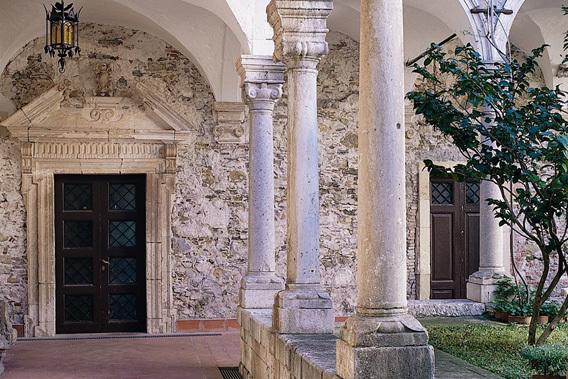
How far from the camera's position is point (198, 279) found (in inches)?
404

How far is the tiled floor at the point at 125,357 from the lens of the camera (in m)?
7.54

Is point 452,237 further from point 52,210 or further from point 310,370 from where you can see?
point 310,370

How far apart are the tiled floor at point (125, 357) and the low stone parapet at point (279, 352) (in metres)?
0.59

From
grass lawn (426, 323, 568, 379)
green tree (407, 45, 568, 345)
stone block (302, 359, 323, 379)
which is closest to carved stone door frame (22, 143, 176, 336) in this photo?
grass lawn (426, 323, 568, 379)

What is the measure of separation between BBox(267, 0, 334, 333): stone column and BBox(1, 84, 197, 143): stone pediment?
14.1 feet

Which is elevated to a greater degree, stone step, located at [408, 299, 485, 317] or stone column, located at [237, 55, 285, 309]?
stone column, located at [237, 55, 285, 309]

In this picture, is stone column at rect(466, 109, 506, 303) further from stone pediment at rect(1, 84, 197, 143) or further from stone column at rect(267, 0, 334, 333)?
stone pediment at rect(1, 84, 197, 143)

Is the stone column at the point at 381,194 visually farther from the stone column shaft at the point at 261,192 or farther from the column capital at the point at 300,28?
the stone column shaft at the point at 261,192

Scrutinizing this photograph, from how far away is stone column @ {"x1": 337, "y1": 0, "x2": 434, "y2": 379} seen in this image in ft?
12.1

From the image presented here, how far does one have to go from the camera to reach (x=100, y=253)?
33.5 ft

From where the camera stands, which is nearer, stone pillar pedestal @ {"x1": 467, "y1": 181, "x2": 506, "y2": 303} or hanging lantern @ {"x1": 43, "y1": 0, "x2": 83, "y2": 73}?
hanging lantern @ {"x1": 43, "y1": 0, "x2": 83, "y2": 73}

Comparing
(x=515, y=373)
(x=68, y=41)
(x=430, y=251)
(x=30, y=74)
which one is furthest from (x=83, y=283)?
(x=515, y=373)

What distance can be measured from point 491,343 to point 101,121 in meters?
5.71

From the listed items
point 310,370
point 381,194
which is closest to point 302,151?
point 310,370
